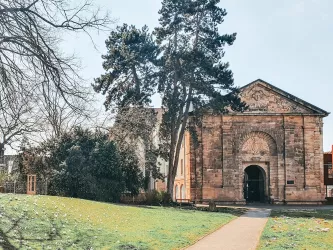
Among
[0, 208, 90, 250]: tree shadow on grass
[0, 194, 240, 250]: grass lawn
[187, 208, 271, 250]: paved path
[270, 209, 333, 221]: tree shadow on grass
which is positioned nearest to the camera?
[0, 208, 90, 250]: tree shadow on grass

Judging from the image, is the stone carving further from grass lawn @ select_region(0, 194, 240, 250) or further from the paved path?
grass lawn @ select_region(0, 194, 240, 250)

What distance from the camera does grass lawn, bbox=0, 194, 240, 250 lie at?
38.5 ft

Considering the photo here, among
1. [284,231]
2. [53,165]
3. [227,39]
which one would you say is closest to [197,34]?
[227,39]

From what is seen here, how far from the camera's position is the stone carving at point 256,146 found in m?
43.1

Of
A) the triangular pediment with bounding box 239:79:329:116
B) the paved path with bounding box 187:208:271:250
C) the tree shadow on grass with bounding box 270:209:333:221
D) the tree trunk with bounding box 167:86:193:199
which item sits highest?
the triangular pediment with bounding box 239:79:329:116

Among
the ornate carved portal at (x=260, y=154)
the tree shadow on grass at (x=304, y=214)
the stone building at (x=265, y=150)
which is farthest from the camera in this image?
the ornate carved portal at (x=260, y=154)

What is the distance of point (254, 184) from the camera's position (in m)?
45.3

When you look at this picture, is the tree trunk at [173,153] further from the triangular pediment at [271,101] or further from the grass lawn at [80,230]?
the grass lawn at [80,230]

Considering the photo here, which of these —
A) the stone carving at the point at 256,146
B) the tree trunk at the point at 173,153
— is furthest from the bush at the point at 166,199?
the stone carving at the point at 256,146

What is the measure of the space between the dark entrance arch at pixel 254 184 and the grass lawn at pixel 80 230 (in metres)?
25.9

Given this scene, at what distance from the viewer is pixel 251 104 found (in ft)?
142

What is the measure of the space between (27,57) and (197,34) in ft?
89.7

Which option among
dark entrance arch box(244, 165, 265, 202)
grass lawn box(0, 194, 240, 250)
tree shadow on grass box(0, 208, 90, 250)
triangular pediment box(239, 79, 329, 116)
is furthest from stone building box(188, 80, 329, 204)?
tree shadow on grass box(0, 208, 90, 250)

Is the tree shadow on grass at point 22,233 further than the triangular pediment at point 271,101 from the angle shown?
No
